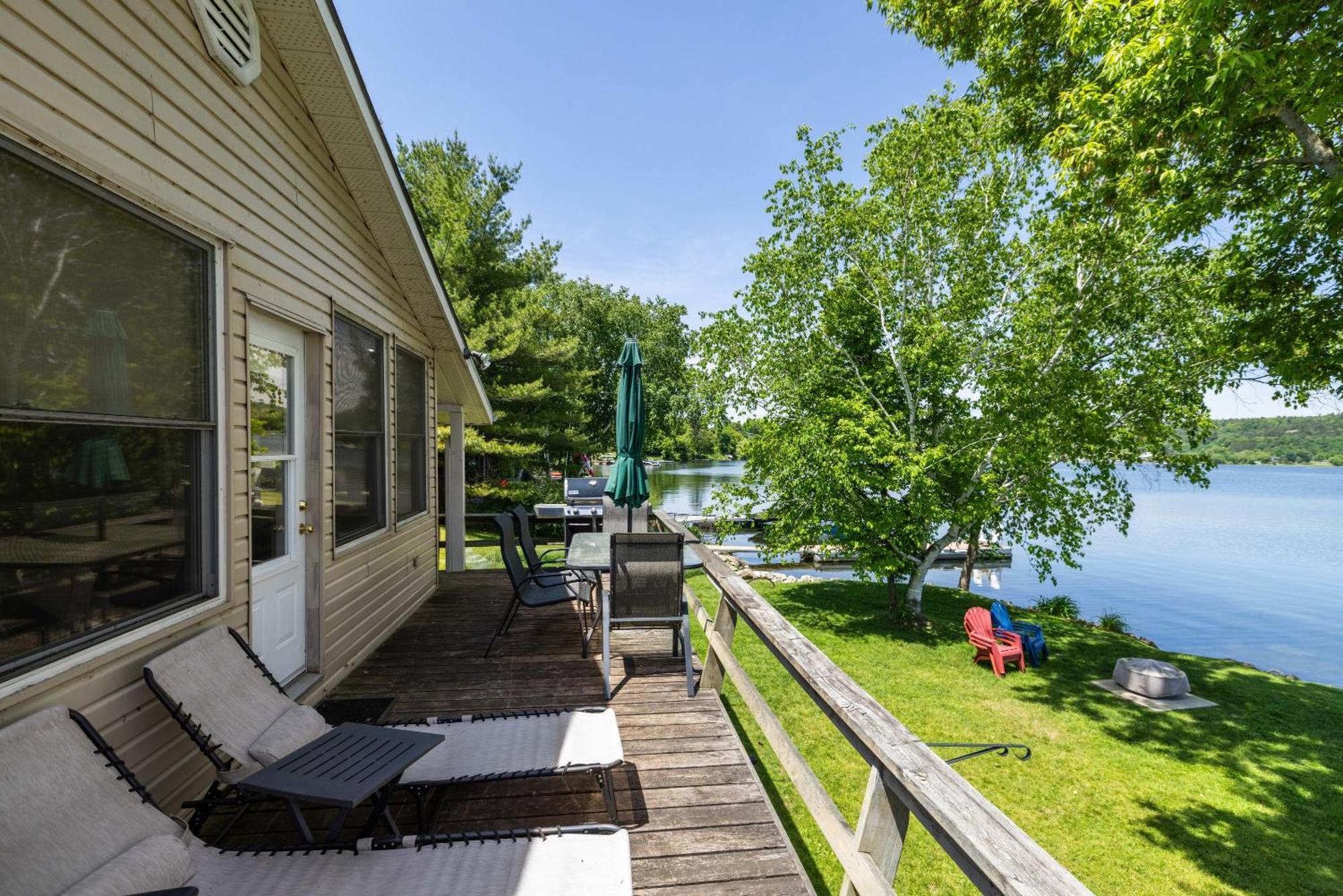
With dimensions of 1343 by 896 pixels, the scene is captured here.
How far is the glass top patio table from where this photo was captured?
464 cm

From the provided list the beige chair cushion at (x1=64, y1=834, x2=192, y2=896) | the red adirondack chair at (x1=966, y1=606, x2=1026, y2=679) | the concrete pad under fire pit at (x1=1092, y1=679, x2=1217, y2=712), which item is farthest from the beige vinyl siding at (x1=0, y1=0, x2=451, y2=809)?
the concrete pad under fire pit at (x1=1092, y1=679, x2=1217, y2=712)

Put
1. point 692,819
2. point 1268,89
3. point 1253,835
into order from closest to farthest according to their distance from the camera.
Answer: point 692,819, point 1268,89, point 1253,835

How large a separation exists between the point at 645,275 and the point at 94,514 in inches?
1355

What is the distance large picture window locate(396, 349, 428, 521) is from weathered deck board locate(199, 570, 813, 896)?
4.52 feet

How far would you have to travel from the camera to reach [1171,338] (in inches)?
360

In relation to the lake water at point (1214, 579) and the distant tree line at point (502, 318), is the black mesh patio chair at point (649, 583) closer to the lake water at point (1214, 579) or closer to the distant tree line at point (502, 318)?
the lake water at point (1214, 579)

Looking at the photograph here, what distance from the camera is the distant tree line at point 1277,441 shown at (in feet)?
159

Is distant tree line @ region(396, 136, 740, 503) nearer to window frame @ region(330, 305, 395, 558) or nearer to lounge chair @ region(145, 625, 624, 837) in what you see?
window frame @ region(330, 305, 395, 558)

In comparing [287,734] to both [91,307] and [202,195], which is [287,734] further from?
[202,195]

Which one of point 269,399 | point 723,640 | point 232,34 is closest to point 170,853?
point 269,399

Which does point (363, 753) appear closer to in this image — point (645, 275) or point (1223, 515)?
point (645, 275)

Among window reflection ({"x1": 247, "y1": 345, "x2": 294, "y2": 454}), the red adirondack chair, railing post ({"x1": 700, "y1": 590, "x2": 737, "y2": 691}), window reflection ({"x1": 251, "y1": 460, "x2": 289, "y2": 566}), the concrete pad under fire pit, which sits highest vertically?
window reflection ({"x1": 247, "y1": 345, "x2": 294, "y2": 454})

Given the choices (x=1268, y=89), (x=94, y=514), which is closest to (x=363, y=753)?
(x=94, y=514)

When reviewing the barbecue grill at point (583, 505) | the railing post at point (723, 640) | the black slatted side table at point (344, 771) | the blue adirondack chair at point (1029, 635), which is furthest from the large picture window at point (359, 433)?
the blue adirondack chair at point (1029, 635)
